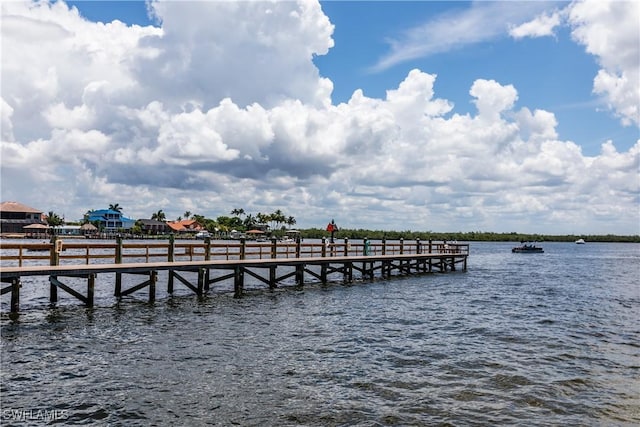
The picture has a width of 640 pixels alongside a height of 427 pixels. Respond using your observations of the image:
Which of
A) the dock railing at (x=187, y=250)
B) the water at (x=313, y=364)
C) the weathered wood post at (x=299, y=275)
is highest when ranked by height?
the dock railing at (x=187, y=250)

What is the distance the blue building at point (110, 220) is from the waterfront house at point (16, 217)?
105 ft

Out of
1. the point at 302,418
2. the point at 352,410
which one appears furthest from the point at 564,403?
the point at 302,418

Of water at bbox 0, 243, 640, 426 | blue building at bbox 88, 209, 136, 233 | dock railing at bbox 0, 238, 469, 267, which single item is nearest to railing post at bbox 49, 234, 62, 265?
dock railing at bbox 0, 238, 469, 267

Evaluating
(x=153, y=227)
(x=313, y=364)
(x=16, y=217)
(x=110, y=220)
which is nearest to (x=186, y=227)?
(x=153, y=227)

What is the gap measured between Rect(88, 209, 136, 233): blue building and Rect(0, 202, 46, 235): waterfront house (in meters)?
31.9

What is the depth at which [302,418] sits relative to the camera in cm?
1033

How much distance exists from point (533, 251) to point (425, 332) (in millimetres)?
98893

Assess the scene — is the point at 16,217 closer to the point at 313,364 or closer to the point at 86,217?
the point at 86,217

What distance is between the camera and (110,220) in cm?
16175

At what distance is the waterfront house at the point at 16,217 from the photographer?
12162 centimetres

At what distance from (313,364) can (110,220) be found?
6370 inches

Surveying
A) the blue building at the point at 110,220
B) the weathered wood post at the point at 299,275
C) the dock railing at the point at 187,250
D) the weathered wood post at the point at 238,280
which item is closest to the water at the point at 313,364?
the dock railing at the point at 187,250

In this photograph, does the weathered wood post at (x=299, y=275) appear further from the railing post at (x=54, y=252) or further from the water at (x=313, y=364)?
the railing post at (x=54, y=252)

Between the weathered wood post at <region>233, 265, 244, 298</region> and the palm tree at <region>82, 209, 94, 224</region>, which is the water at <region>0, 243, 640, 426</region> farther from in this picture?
the palm tree at <region>82, 209, 94, 224</region>
